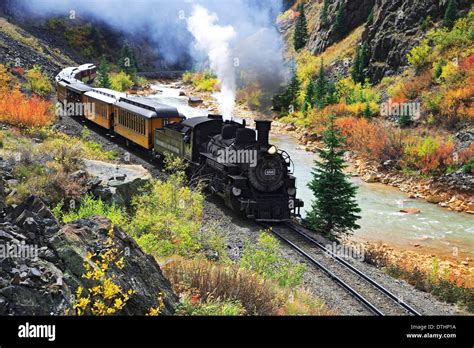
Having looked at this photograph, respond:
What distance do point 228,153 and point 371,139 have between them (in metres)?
18.4

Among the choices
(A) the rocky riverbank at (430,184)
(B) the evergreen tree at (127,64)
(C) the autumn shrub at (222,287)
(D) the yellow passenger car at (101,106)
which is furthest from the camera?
(B) the evergreen tree at (127,64)

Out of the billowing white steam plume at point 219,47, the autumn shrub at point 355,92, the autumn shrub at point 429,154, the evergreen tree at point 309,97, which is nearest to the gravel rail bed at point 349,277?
the billowing white steam plume at point 219,47

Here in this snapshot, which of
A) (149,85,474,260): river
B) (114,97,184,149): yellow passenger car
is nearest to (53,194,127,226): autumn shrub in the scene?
(114,97,184,149): yellow passenger car

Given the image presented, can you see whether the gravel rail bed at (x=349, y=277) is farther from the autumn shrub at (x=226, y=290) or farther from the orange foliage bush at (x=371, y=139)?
the orange foliage bush at (x=371, y=139)

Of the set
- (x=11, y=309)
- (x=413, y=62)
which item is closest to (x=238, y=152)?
(x=11, y=309)

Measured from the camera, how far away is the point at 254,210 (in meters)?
16.8

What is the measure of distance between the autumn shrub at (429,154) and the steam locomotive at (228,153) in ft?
41.4

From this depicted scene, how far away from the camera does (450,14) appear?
39406mm

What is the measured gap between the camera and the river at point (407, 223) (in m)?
19.1

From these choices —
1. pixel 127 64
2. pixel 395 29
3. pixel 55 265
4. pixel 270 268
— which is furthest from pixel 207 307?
pixel 127 64

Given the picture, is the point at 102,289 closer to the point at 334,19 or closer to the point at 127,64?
the point at 334,19

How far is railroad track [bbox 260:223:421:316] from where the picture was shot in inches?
442

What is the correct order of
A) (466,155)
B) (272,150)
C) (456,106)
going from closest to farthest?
(272,150), (466,155), (456,106)
